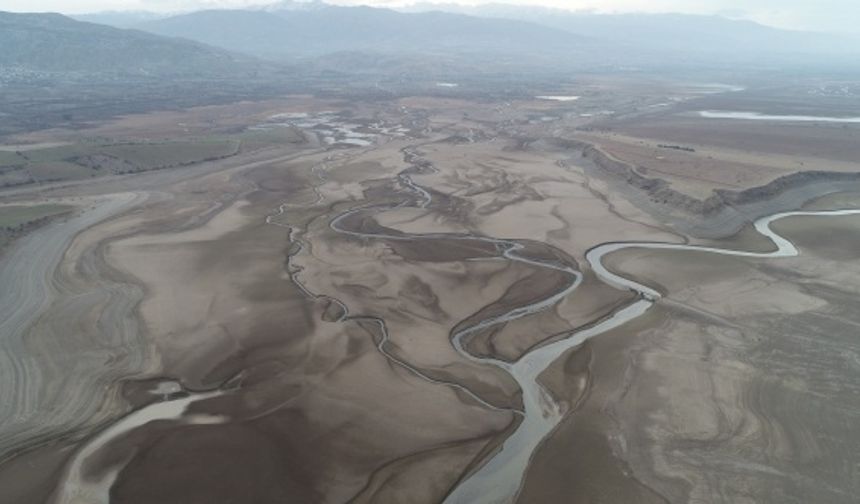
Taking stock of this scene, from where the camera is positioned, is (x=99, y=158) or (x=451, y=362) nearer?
(x=451, y=362)

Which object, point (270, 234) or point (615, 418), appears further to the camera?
point (270, 234)

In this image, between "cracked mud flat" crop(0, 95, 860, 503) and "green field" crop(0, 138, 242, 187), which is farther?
"green field" crop(0, 138, 242, 187)

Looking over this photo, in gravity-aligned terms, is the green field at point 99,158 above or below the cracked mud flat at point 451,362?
above

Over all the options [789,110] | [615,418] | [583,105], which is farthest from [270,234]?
[789,110]

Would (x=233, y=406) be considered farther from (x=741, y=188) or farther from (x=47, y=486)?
(x=741, y=188)

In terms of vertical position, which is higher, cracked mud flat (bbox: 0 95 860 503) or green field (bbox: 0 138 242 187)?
green field (bbox: 0 138 242 187)

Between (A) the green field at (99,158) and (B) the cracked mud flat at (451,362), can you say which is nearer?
(B) the cracked mud flat at (451,362)

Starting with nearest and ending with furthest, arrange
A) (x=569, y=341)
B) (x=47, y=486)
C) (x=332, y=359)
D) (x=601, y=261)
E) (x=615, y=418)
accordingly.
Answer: (x=47, y=486)
(x=615, y=418)
(x=332, y=359)
(x=569, y=341)
(x=601, y=261)

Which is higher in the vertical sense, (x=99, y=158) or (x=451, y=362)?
(x=99, y=158)
